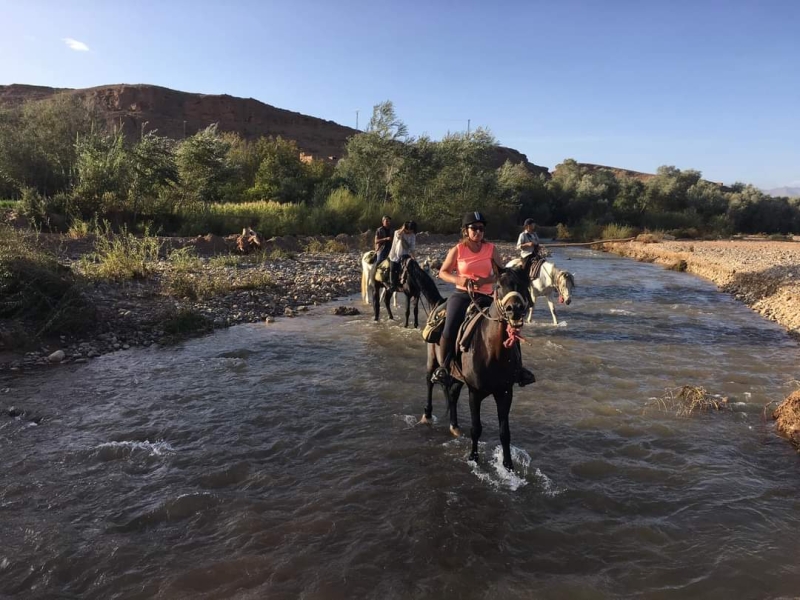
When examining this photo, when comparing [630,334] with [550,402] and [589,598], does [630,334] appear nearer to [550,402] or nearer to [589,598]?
[550,402]

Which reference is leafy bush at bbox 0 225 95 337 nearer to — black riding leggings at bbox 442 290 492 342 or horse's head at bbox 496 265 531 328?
black riding leggings at bbox 442 290 492 342

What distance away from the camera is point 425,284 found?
8.84 metres

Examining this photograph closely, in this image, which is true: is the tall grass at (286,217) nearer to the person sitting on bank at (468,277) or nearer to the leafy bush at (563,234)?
the leafy bush at (563,234)

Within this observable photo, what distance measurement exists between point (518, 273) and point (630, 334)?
8.29 m

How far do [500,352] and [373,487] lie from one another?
1922 millimetres

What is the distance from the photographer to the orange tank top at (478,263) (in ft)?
17.1

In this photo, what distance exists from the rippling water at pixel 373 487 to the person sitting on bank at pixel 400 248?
117 inches

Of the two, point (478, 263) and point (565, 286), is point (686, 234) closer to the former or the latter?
point (565, 286)

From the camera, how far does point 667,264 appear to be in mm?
26516

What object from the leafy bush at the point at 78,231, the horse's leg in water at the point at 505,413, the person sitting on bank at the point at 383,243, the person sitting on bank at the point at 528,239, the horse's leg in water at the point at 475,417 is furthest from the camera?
the leafy bush at the point at 78,231

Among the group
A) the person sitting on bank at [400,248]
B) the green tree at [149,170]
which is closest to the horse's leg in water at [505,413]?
the person sitting on bank at [400,248]

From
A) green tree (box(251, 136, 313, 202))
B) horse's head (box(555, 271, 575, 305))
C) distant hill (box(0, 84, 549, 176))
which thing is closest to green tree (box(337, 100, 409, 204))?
green tree (box(251, 136, 313, 202))

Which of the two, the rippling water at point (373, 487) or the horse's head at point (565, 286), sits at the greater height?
the horse's head at point (565, 286)

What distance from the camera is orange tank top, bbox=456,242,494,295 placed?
5.21 m
